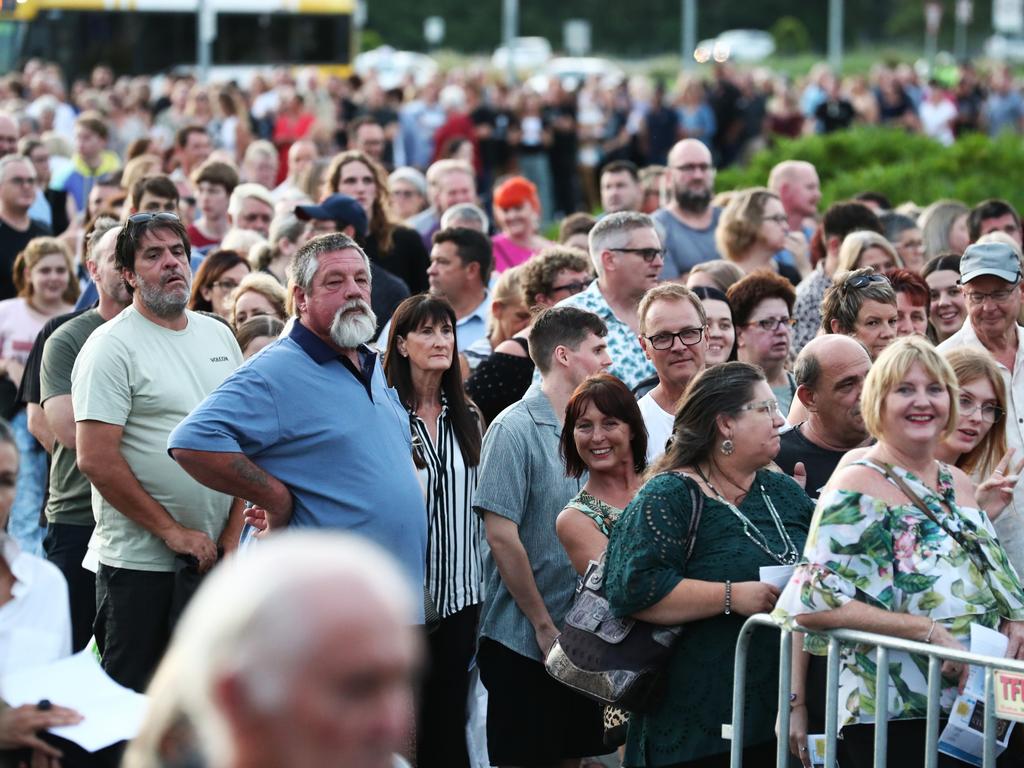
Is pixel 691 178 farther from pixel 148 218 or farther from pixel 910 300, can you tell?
pixel 148 218

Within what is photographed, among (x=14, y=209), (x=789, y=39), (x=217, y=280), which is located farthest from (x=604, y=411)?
(x=789, y=39)

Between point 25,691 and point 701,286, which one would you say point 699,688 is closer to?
point 25,691

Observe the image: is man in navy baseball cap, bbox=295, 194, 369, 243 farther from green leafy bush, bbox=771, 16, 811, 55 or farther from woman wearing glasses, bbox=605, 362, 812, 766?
green leafy bush, bbox=771, 16, 811, 55

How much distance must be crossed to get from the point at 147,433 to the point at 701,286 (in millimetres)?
2625

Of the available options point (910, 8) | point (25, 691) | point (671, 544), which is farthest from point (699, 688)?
point (910, 8)

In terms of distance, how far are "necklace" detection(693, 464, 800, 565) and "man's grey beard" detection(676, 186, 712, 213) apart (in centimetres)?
573

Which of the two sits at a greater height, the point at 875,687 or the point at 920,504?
the point at 920,504

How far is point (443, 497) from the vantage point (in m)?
6.45

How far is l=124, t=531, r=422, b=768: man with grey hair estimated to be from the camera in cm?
182

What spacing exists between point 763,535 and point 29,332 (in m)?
5.39

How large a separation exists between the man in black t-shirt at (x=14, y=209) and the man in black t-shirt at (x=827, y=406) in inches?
258

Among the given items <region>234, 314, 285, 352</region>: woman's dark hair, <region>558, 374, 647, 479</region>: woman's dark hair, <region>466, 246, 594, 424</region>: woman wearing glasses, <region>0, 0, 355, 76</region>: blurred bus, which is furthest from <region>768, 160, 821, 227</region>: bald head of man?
<region>0, 0, 355, 76</region>: blurred bus

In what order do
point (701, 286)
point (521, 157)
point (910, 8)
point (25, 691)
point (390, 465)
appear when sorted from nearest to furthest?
point (25, 691) < point (390, 465) < point (701, 286) < point (521, 157) < point (910, 8)

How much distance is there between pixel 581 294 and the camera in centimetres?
777
